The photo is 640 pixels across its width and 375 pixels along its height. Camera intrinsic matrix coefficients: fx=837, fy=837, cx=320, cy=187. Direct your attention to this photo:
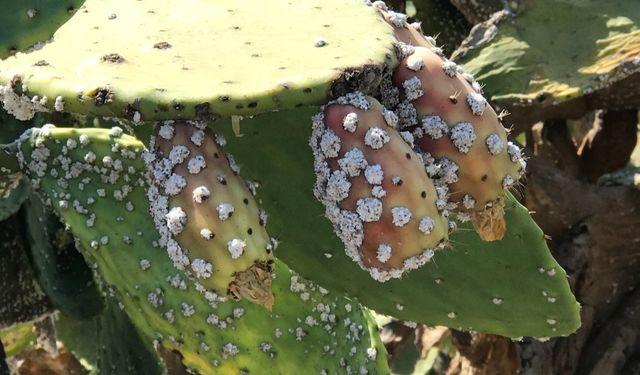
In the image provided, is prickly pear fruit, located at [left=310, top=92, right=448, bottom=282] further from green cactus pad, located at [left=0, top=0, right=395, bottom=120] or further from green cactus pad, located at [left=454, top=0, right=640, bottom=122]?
green cactus pad, located at [left=454, top=0, right=640, bottom=122]

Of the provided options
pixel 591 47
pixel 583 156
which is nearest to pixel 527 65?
pixel 591 47

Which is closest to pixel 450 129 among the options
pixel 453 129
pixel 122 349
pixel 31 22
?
pixel 453 129

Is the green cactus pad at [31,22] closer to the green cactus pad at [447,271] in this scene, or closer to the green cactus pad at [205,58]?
the green cactus pad at [205,58]

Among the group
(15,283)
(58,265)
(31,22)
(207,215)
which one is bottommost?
(15,283)

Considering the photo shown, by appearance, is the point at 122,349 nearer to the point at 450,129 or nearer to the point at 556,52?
the point at 450,129

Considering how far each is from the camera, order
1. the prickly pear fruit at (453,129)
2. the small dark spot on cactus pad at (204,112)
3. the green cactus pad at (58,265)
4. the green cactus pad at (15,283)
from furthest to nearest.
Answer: the green cactus pad at (15,283), the green cactus pad at (58,265), the prickly pear fruit at (453,129), the small dark spot on cactus pad at (204,112)

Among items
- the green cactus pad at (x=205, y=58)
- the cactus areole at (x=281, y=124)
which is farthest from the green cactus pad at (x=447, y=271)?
the green cactus pad at (x=205, y=58)

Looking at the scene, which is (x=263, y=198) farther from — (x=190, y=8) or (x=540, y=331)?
(x=540, y=331)

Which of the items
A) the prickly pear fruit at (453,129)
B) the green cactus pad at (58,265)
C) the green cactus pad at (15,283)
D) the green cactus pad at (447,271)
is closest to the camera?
the prickly pear fruit at (453,129)
